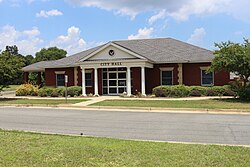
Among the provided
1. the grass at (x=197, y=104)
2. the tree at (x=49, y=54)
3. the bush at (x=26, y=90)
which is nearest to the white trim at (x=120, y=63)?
the bush at (x=26, y=90)

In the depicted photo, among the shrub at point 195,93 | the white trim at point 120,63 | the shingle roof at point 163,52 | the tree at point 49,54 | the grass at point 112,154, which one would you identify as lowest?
the grass at point 112,154

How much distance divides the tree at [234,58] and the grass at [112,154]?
15878mm

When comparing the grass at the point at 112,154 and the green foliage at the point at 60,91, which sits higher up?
the green foliage at the point at 60,91

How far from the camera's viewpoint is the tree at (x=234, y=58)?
22266 mm

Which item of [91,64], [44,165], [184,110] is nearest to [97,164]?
[44,165]

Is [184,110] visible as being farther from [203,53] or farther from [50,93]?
[50,93]

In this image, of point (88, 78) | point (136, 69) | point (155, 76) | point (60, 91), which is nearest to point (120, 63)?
point (136, 69)

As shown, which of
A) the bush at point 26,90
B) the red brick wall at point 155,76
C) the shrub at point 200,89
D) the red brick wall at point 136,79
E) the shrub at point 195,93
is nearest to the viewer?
the shrub at point 195,93

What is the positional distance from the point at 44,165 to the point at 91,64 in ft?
82.0

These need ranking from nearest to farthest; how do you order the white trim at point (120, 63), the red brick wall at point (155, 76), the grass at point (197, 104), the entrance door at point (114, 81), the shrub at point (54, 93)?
the grass at point (197, 104) < the white trim at point (120, 63) < the red brick wall at point (155, 76) < the shrub at point (54, 93) < the entrance door at point (114, 81)

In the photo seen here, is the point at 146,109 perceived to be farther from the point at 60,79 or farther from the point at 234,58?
the point at 60,79

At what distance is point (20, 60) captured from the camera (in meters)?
30.8

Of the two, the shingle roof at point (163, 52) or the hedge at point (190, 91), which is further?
the shingle roof at point (163, 52)

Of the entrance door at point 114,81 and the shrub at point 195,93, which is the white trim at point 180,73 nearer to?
the shrub at point 195,93
